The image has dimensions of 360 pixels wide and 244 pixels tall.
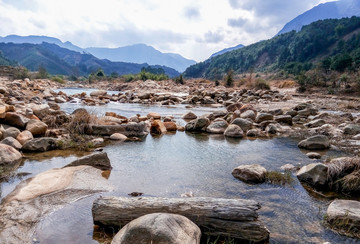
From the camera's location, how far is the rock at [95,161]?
22.2ft

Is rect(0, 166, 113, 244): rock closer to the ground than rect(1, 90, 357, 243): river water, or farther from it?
farther from it

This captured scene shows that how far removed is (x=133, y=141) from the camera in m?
10.6

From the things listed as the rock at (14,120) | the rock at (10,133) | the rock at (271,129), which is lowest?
the rock at (271,129)

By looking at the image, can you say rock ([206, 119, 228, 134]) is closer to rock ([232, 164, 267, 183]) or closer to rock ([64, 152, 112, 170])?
rock ([232, 164, 267, 183])

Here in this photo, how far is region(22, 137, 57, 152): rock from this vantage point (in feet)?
26.9

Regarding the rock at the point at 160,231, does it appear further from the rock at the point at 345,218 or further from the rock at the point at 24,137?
the rock at the point at 24,137

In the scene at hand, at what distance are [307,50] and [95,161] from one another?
9070 cm

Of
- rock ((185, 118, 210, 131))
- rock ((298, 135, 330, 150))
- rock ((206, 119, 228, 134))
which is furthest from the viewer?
rock ((185, 118, 210, 131))

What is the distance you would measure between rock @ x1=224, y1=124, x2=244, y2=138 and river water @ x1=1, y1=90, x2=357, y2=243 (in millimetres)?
631

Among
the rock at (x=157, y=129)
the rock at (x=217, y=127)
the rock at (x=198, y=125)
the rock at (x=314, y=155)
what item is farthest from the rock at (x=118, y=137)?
the rock at (x=314, y=155)

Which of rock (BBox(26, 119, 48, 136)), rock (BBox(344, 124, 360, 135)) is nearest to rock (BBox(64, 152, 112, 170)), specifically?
rock (BBox(26, 119, 48, 136))

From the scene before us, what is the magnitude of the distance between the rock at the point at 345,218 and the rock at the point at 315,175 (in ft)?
4.55

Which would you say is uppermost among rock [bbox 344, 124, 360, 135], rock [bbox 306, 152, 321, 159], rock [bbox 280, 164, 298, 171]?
rock [bbox 344, 124, 360, 135]

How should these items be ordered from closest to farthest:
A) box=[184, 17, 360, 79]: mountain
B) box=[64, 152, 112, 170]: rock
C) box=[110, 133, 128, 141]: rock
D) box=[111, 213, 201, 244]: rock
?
1. box=[111, 213, 201, 244]: rock
2. box=[64, 152, 112, 170]: rock
3. box=[110, 133, 128, 141]: rock
4. box=[184, 17, 360, 79]: mountain
